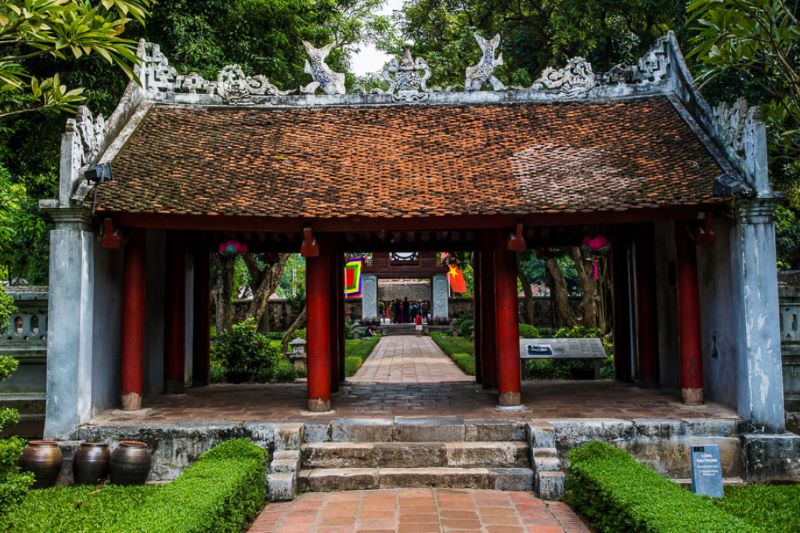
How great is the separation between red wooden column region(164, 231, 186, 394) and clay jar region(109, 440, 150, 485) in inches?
151

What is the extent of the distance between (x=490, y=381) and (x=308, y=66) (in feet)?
21.9

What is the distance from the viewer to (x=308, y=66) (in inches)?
482

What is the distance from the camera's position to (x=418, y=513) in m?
6.64

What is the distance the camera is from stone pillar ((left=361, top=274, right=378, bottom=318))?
37.7 metres

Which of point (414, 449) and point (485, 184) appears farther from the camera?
point (485, 184)

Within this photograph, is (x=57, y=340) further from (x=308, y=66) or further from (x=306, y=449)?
(x=308, y=66)

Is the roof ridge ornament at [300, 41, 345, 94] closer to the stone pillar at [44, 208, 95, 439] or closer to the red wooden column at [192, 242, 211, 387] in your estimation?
the red wooden column at [192, 242, 211, 387]

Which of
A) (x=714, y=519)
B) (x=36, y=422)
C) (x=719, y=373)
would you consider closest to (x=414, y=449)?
(x=714, y=519)

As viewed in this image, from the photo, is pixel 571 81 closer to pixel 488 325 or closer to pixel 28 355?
pixel 488 325

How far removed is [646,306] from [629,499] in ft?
21.7

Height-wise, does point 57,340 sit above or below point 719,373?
above

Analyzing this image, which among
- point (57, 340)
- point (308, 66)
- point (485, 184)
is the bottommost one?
point (57, 340)

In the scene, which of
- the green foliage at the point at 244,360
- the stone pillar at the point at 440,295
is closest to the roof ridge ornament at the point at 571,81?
the green foliage at the point at 244,360

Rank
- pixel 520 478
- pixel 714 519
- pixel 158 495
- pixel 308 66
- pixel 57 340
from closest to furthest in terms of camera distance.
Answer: pixel 714 519
pixel 158 495
pixel 520 478
pixel 57 340
pixel 308 66
